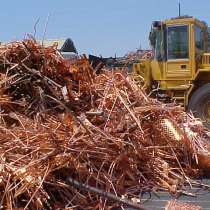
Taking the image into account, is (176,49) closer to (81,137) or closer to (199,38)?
(199,38)

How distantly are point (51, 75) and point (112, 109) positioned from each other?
494mm

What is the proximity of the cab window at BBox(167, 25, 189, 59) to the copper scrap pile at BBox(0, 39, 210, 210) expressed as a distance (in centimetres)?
725

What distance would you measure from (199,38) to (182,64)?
0.72 m

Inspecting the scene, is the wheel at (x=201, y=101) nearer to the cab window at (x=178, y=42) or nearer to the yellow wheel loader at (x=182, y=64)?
the yellow wheel loader at (x=182, y=64)

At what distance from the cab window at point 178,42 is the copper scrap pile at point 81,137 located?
7.25 metres

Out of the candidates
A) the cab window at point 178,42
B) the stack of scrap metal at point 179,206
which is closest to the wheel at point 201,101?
the cab window at point 178,42

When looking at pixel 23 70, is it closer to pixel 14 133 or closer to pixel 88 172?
pixel 14 133

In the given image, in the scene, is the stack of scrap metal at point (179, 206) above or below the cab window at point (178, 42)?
below

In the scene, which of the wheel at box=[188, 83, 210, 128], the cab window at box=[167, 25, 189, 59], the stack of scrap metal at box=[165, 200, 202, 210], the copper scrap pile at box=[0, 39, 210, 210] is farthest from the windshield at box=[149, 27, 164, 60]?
the stack of scrap metal at box=[165, 200, 202, 210]

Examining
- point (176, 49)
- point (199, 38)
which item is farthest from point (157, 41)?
point (199, 38)

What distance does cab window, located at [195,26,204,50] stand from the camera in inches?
439

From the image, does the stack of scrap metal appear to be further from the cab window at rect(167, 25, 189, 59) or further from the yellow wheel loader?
the cab window at rect(167, 25, 189, 59)

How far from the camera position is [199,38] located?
11.4 metres

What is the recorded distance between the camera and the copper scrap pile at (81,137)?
2.76 meters
